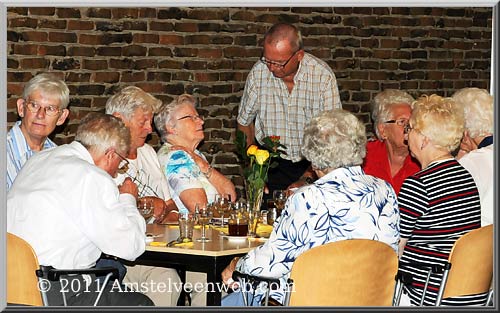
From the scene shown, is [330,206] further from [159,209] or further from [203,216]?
[159,209]

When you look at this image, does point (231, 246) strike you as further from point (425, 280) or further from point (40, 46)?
point (40, 46)

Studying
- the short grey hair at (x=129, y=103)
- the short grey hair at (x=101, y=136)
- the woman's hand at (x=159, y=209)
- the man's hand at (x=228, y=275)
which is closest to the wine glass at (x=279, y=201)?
the woman's hand at (x=159, y=209)

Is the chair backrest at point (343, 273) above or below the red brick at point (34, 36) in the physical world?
below

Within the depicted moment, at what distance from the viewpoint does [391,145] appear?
5.56 meters

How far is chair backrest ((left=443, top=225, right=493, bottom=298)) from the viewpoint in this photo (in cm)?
373

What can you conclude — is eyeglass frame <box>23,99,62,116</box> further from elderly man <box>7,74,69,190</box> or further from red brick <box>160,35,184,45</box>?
red brick <box>160,35,184,45</box>

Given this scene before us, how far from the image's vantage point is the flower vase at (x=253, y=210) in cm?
453

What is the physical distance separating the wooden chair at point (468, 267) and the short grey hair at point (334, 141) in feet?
1.80

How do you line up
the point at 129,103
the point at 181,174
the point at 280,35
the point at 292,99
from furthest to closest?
the point at 292,99 → the point at 280,35 → the point at 129,103 → the point at 181,174

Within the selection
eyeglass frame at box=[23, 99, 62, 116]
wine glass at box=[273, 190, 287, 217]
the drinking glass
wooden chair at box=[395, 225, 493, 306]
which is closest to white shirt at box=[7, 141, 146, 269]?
the drinking glass

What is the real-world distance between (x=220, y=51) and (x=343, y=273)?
3.66 meters

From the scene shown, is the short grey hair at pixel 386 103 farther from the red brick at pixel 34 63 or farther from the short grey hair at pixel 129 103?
the red brick at pixel 34 63

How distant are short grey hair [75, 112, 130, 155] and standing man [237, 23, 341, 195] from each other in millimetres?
2393

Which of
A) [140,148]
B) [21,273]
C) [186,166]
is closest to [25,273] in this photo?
[21,273]
